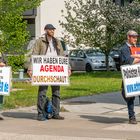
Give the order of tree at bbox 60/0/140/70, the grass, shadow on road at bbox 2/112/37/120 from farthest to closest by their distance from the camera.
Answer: tree at bbox 60/0/140/70 → the grass → shadow on road at bbox 2/112/37/120

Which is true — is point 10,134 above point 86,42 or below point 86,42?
below

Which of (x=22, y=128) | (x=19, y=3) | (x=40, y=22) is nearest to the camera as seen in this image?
(x=22, y=128)

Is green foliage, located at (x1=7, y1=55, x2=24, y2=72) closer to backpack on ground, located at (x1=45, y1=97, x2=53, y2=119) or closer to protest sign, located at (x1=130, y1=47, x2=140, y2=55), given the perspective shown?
backpack on ground, located at (x1=45, y1=97, x2=53, y2=119)

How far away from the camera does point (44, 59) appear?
488 inches

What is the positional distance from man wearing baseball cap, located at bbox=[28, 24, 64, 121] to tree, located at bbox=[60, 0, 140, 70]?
18.9 meters

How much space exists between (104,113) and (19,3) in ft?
25.8

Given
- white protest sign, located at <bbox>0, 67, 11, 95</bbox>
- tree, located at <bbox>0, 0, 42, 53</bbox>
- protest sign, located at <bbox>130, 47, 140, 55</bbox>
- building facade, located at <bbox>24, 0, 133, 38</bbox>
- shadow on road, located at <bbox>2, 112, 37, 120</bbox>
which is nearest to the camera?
protest sign, located at <bbox>130, 47, 140, 55</bbox>

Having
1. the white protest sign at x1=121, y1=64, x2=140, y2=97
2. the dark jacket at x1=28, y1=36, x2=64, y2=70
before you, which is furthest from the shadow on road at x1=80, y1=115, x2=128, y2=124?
the dark jacket at x1=28, y1=36, x2=64, y2=70

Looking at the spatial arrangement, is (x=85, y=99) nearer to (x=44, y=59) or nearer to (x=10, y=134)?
(x=44, y=59)

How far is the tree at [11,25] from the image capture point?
65.9 feet

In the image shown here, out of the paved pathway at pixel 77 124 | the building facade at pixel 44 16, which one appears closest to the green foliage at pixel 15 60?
the paved pathway at pixel 77 124

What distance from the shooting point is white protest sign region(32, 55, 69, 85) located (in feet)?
40.5

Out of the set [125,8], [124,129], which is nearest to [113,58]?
[125,8]

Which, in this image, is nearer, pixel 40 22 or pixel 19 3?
pixel 19 3
